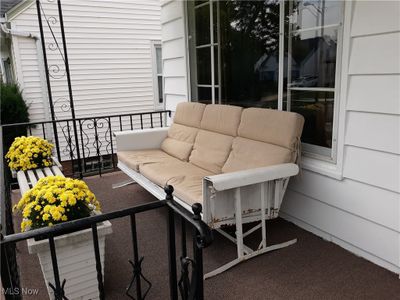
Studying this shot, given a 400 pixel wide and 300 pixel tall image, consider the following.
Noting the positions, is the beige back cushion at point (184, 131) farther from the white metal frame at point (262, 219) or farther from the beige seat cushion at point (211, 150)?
the white metal frame at point (262, 219)

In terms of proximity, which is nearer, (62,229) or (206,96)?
(62,229)

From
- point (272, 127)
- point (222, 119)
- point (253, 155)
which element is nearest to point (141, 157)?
point (222, 119)

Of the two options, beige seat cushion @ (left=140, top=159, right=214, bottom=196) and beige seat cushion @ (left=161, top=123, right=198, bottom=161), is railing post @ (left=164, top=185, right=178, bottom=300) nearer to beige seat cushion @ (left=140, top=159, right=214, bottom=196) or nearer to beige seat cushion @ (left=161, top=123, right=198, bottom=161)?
beige seat cushion @ (left=140, top=159, right=214, bottom=196)

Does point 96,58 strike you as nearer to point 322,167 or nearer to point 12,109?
point 12,109

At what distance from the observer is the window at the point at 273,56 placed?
2373 mm

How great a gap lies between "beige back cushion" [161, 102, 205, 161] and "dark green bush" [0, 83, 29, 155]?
10.3ft

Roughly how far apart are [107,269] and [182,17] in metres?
3.01

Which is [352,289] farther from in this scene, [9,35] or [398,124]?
[9,35]

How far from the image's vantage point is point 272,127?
8.21ft

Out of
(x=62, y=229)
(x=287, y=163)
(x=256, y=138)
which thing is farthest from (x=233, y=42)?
(x=62, y=229)

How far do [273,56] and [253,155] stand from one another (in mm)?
921

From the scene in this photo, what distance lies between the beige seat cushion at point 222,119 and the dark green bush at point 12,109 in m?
3.72

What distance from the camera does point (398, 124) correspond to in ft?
6.19

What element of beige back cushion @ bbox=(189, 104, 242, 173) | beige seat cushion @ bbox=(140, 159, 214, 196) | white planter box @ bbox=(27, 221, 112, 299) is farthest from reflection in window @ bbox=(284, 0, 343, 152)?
white planter box @ bbox=(27, 221, 112, 299)
